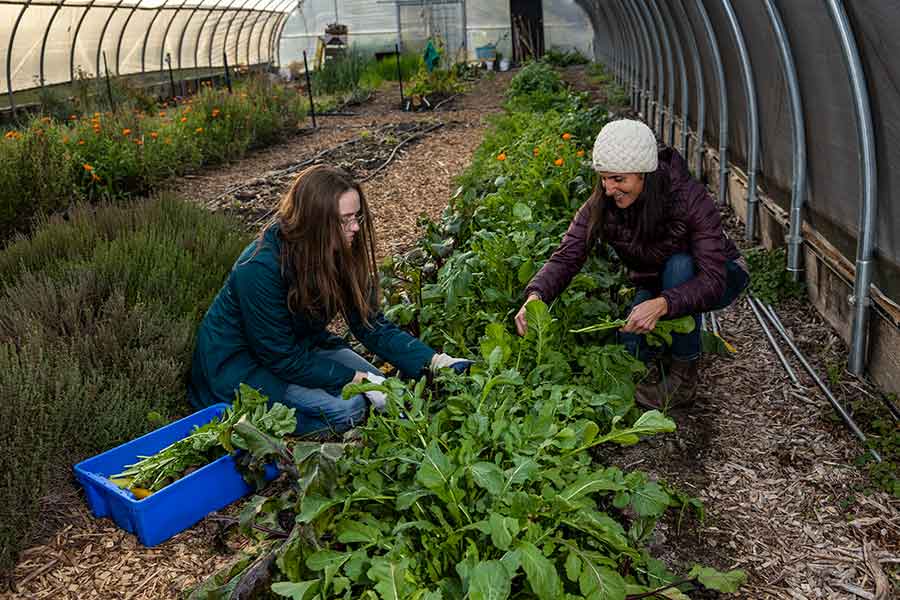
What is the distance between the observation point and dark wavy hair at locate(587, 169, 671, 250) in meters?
3.18

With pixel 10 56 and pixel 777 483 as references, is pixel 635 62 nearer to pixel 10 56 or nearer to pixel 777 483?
pixel 10 56

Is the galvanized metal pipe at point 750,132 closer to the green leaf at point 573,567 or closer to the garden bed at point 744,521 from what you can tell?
the garden bed at point 744,521

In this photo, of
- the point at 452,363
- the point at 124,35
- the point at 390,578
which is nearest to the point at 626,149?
the point at 452,363

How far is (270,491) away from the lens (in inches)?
117

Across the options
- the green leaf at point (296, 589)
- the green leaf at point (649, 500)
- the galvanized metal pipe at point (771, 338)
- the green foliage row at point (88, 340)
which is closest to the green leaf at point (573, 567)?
the green leaf at point (649, 500)

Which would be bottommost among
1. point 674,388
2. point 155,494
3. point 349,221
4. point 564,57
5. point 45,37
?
point 674,388

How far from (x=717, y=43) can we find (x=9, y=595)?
19.4 ft

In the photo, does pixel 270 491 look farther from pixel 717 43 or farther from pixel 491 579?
pixel 717 43

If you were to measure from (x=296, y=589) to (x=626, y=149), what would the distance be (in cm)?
185

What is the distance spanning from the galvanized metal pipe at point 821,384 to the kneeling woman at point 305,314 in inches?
57.8

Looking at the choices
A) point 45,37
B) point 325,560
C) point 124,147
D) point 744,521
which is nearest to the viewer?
point 325,560

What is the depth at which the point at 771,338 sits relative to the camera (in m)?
4.07

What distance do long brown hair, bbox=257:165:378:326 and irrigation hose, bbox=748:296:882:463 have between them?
6.11 feet

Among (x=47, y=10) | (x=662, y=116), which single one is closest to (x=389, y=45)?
(x=47, y=10)
